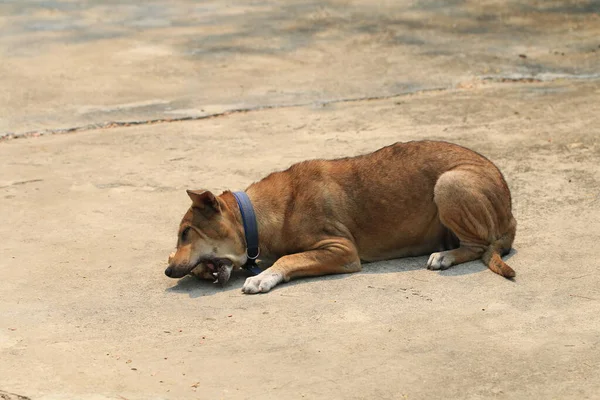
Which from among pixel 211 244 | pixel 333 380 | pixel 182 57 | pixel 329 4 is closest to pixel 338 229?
pixel 211 244

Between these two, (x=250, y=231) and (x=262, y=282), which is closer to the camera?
(x=262, y=282)

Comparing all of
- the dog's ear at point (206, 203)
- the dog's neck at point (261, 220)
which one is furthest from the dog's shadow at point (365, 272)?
the dog's ear at point (206, 203)

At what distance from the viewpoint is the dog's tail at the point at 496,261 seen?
23.2 ft

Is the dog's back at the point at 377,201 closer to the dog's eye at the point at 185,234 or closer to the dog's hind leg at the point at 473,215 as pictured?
the dog's hind leg at the point at 473,215

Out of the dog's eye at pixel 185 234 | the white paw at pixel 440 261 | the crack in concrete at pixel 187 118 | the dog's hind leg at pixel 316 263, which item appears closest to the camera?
the dog's hind leg at pixel 316 263

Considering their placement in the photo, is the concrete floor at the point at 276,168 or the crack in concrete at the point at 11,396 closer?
the crack in concrete at the point at 11,396

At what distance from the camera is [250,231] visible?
7.38 meters

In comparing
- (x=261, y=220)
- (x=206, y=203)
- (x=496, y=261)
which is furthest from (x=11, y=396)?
(x=496, y=261)

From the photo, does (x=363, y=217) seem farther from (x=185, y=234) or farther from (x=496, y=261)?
(x=185, y=234)

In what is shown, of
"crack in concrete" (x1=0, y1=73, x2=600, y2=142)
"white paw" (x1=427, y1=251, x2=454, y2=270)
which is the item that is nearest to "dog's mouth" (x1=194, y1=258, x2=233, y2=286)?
"white paw" (x1=427, y1=251, x2=454, y2=270)

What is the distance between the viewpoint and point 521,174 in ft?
30.4

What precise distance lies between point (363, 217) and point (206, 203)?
118 cm

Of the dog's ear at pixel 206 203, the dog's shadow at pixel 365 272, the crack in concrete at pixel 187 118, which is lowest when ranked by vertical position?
the dog's shadow at pixel 365 272

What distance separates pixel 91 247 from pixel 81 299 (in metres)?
1.01
